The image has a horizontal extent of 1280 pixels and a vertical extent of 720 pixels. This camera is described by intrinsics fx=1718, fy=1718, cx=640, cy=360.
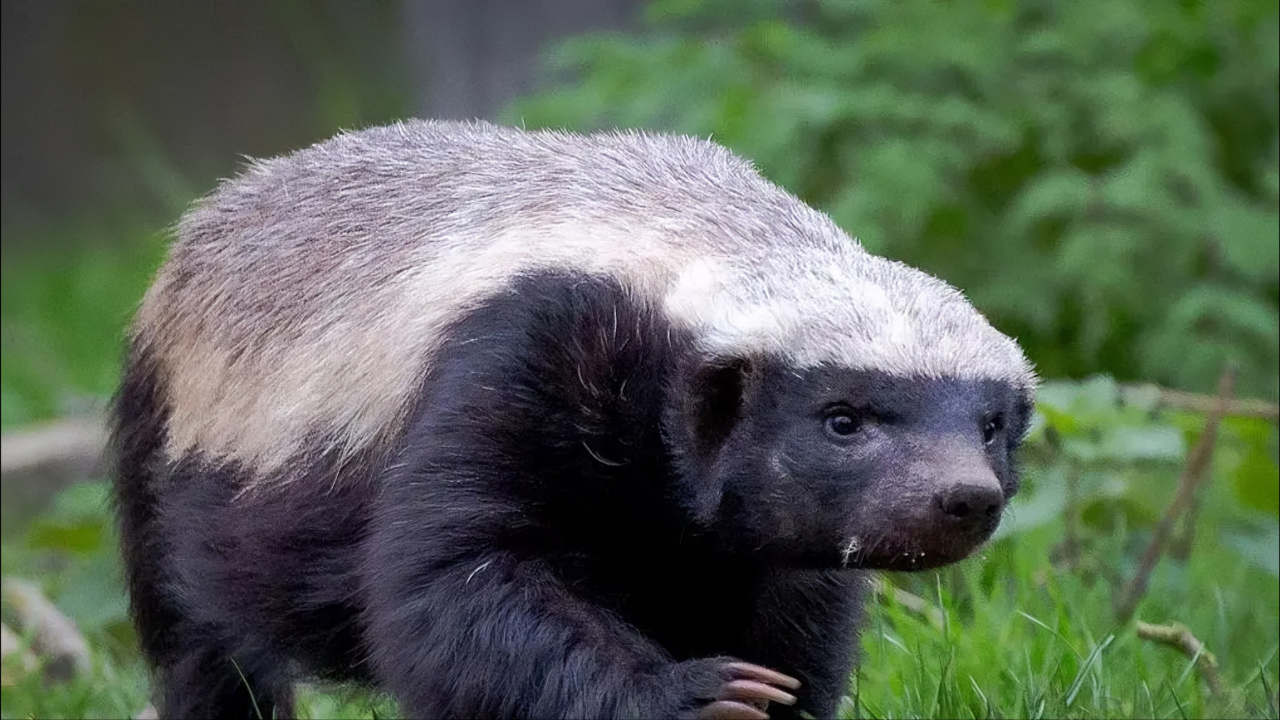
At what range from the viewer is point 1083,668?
3.78m

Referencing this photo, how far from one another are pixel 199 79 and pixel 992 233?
7227mm

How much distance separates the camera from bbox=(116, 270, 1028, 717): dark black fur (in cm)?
293

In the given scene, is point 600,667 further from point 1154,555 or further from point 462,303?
point 1154,555

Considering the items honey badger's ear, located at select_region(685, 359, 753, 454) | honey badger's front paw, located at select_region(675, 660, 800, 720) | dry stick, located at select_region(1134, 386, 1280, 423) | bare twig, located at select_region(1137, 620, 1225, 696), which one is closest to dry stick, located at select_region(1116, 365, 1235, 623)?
dry stick, located at select_region(1134, 386, 1280, 423)

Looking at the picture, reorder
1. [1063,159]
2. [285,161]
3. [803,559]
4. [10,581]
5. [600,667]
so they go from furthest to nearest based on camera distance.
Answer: [1063,159]
[10,581]
[285,161]
[803,559]
[600,667]

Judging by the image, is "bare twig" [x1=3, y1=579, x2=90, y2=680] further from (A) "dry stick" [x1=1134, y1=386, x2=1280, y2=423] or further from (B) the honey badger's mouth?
(A) "dry stick" [x1=1134, y1=386, x2=1280, y2=423]

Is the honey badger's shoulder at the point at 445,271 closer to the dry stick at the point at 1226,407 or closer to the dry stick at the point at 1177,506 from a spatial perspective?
the dry stick at the point at 1177,506

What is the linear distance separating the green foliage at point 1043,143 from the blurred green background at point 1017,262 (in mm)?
13

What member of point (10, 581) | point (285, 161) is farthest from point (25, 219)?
point (285, 161)

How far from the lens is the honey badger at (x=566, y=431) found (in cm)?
296

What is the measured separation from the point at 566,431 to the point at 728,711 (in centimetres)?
60

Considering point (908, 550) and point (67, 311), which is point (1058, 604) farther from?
point (67, 311)

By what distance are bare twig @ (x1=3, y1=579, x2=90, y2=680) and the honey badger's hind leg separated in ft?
3.41

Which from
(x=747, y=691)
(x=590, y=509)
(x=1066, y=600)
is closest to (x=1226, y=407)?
(x=1066, y=600)
